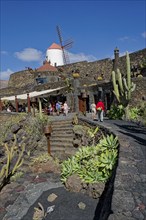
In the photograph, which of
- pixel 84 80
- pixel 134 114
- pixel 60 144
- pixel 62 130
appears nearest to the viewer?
pixel 60 144

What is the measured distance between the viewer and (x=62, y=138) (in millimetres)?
14391

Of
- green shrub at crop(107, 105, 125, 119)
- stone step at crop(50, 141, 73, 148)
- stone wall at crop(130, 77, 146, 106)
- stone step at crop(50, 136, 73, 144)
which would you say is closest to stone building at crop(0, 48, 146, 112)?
stone wall at crop(130, 77, 146, 106)

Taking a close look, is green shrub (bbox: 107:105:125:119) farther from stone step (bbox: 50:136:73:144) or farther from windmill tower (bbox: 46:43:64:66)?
windmill tower (bbox: 46:43:64:66)

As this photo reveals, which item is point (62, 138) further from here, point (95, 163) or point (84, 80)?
point (84, 80)

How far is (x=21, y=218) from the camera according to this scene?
7.06 meters

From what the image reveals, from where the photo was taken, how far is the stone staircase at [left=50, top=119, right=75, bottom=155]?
1309 centimetres

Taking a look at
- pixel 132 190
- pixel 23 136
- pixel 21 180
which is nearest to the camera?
pixel 132 190

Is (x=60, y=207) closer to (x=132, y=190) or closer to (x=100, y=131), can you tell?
(x=132, y=190)

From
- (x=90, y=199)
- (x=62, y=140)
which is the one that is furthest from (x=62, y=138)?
(x=90, y=199)

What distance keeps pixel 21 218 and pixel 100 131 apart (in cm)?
554

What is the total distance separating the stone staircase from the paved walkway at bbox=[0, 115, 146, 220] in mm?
2710

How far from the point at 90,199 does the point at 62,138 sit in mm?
7157

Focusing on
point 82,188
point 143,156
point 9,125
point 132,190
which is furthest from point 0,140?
point 132,190

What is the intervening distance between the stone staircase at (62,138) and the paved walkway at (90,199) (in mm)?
2710
